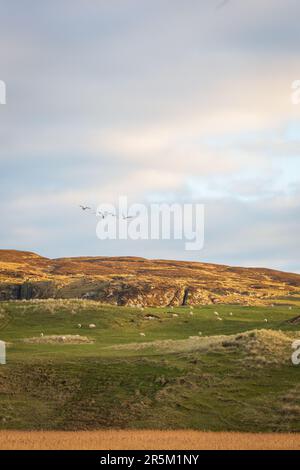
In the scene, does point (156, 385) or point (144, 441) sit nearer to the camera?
point (144, 441)

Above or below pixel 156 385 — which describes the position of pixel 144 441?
below

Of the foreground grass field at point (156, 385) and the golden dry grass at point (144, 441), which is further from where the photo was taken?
the foreground grass field at point (156, 385)

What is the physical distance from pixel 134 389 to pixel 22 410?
6748 mm

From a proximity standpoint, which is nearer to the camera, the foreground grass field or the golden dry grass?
the golden dry grass

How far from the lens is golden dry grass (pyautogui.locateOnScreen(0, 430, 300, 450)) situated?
29.4m

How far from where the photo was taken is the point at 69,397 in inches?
1535

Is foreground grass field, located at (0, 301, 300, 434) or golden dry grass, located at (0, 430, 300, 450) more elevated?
foreground grass field, located at (0, 301, 300, 434)

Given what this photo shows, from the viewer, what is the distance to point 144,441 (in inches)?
1218

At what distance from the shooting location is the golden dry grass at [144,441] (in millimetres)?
29438

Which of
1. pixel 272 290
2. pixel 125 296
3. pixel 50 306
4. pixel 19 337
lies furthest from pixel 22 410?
pixel 272 290

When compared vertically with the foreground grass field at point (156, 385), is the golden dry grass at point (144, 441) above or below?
below

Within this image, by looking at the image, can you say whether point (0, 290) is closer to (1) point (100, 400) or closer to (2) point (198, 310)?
(2) point (198, 310)
